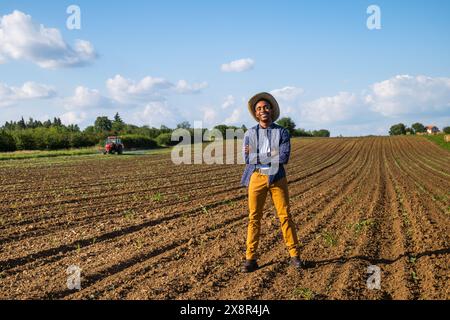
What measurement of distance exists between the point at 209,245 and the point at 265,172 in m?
1.85

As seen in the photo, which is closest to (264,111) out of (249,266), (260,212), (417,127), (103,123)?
(260,212)

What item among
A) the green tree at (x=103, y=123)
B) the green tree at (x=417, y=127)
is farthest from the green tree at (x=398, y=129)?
the green tree at (x=103, y=123)

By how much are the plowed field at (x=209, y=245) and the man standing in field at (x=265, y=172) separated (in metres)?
0.36

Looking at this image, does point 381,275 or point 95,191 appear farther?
point 95,191

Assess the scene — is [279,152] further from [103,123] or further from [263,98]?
[103,123]

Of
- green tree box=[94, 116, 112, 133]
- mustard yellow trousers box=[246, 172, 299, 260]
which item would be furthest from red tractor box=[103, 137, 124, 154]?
green tree box=[94, 116, 112, 133]

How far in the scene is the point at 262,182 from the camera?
6.04m

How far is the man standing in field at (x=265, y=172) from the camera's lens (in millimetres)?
5996

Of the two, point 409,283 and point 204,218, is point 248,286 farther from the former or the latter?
point 204,218

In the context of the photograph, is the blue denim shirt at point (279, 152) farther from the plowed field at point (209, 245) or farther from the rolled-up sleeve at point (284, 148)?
the plowed field at point (209, 245)

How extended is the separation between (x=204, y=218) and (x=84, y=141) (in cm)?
5016

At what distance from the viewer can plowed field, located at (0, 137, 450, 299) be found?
5.30 meters
